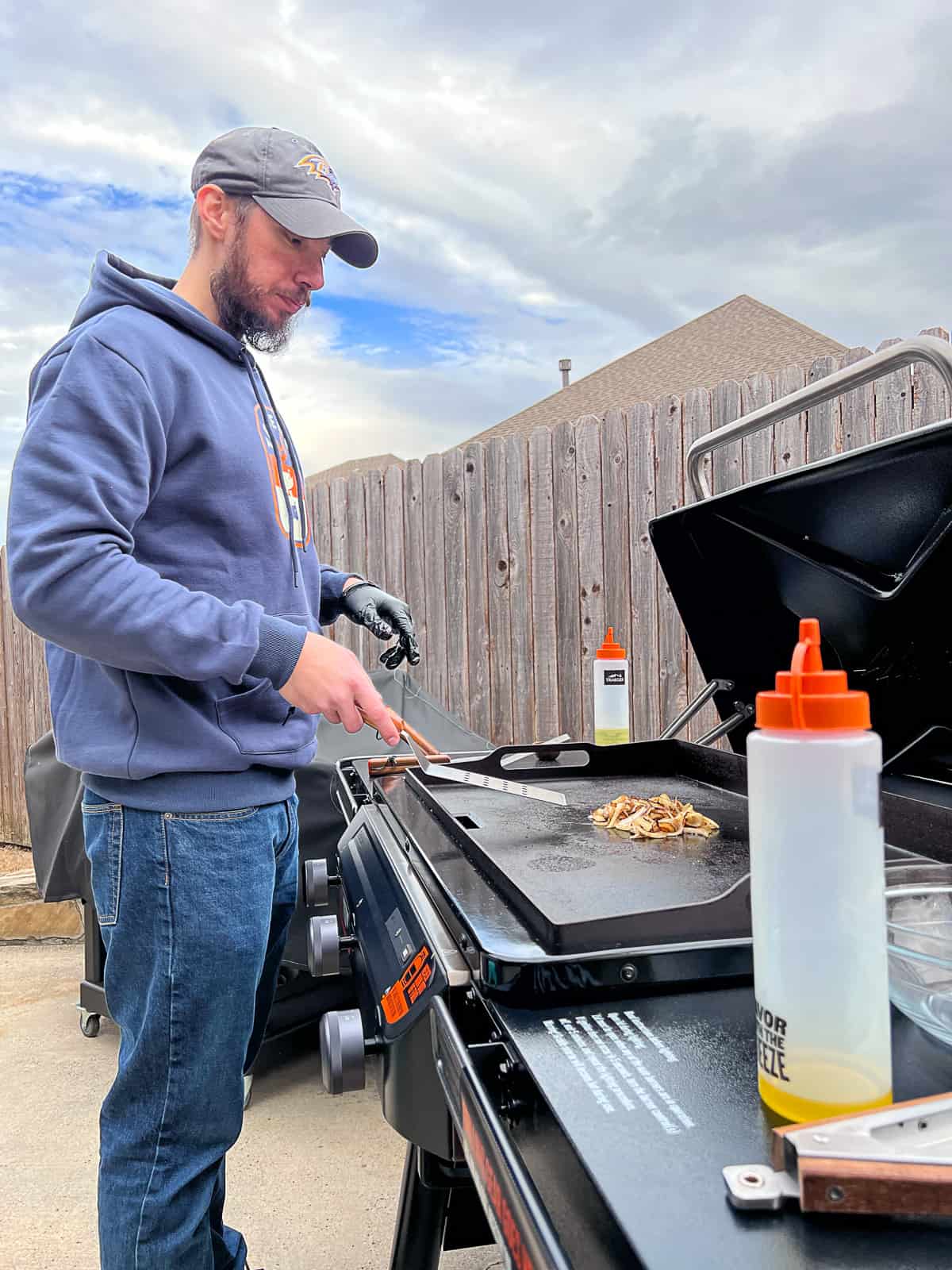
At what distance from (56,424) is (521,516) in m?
3.08

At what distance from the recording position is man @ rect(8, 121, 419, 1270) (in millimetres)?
1385

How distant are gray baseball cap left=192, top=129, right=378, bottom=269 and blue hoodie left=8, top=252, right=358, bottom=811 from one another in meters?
0.25

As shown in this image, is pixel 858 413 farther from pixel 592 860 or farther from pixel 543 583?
pixel 592 860

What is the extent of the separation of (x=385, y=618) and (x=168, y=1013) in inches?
39.6

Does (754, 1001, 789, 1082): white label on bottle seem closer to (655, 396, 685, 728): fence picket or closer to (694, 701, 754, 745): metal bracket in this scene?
(694, 701, 754, 745): metal bracket

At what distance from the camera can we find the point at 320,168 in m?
1.81

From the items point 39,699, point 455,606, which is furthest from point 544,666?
point 39,699

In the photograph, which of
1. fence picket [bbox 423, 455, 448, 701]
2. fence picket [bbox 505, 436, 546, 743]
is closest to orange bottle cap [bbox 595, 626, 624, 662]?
fence picket [bbox 505, 436, 546, 743]

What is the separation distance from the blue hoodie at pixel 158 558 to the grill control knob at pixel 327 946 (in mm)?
274

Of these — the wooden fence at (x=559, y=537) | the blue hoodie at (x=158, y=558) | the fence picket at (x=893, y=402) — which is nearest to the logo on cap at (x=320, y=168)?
the blue hoodie at (x=158, y=558)

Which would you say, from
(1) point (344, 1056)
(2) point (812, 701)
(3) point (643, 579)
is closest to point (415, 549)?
(3) point (643, 579)

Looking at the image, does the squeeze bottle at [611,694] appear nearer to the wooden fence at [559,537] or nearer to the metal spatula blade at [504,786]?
the metal spatula blade at [504,786]

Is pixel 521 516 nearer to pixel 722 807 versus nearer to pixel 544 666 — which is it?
pixel 544 666

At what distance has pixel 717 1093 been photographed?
2.21 feet
